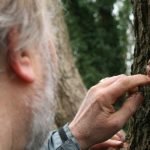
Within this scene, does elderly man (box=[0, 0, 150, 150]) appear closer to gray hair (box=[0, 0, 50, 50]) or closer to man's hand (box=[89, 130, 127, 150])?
gray hair (box=[0, 0, 50, 50])

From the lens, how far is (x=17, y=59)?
1.26 meters

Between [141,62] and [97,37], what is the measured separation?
13544mm

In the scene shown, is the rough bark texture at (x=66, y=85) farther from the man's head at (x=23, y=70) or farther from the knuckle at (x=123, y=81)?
the man's head at (x=23, y=70)

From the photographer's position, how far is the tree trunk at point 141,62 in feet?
6.51

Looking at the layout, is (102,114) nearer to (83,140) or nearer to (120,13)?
(83,140)

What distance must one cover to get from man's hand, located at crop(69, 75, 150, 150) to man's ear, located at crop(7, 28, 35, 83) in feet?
1.33

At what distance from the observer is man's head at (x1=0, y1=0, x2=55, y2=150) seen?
125 centimetres

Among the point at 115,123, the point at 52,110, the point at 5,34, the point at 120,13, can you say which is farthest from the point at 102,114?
the point at 120,13

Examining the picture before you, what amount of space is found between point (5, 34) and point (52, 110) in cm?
30

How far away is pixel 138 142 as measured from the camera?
204 cm

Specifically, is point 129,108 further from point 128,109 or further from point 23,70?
point 23,70

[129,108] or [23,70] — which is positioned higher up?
[23,70]

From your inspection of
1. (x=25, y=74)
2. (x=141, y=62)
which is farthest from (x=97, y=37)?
(x=25, y=74)

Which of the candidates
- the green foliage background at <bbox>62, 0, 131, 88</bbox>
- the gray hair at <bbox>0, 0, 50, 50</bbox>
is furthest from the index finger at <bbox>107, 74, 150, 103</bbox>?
the green foliage background at <bbox>62, 0, 131, 88</bbox>
